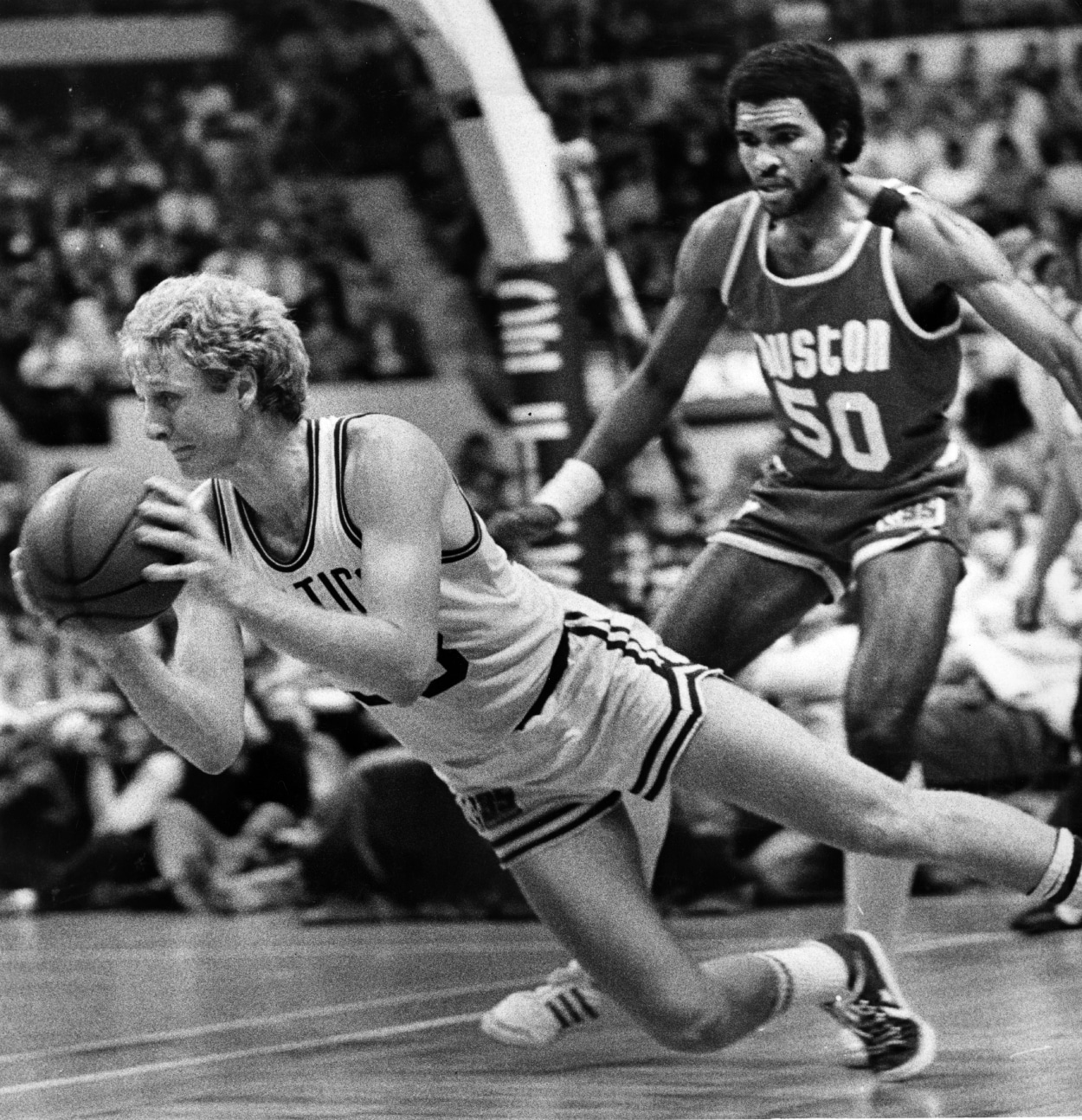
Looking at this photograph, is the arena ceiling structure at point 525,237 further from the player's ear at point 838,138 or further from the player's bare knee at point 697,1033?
the player's bare knee at point 697,1033

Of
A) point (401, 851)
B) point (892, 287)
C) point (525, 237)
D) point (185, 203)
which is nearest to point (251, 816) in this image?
point (401, 851)

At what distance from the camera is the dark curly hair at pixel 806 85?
471 centimetres

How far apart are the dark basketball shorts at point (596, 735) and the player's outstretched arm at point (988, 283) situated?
107 cm

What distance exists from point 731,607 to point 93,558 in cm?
179

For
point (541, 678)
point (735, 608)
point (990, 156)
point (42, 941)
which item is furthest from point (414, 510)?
point (990, 156)

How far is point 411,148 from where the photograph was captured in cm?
1029

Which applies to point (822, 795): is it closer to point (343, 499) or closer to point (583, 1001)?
point (343, 499)

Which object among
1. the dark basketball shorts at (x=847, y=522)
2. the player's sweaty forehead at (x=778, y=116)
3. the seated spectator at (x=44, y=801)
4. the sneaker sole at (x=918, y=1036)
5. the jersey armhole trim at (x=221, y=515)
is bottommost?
the seated spectator at (x=44, y=801)

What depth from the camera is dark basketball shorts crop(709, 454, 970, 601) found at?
4781 millimetres

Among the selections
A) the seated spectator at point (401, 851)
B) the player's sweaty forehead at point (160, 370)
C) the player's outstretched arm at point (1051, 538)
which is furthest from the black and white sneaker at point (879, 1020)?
the seated spectator at point (401, 851)

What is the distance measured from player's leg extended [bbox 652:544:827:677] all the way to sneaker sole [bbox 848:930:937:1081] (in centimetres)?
76

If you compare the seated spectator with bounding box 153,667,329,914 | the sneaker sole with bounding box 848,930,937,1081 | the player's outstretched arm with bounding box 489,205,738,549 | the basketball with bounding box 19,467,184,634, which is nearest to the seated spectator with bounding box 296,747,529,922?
the seated spectator with bounding box 153,667,329,914

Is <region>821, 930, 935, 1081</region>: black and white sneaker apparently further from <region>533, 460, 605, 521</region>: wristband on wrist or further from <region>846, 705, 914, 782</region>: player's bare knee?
<region>533, 460, 605, 521</region>: wristband on wrist

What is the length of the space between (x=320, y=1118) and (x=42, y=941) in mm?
4076
